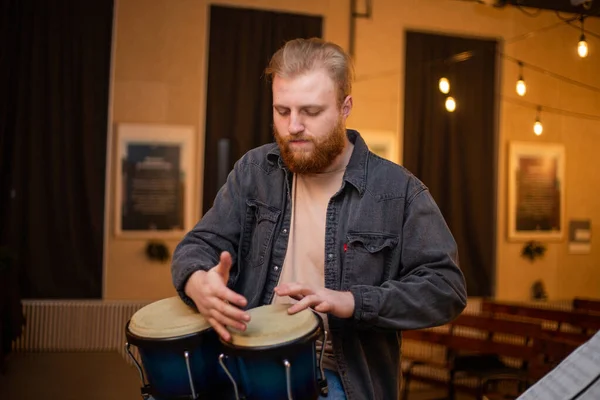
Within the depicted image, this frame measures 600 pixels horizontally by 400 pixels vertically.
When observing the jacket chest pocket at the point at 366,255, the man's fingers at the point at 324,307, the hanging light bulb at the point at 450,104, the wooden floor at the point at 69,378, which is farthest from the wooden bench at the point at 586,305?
the man's fingers at the point at 324,307

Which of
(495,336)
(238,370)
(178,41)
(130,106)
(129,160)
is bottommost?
(495,336)

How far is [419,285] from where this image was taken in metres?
2.02

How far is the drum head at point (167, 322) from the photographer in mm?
1930

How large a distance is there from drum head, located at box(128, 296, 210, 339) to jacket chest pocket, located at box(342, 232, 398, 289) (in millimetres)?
416

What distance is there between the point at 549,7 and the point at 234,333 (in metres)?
8.03

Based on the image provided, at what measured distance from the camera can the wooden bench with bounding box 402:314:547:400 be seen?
6.17 metres

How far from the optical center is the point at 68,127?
7125 mm

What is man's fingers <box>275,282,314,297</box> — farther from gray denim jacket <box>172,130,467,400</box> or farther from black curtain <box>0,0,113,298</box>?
black curtain <box>0,0,113,298</box>

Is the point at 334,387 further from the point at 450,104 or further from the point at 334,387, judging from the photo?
the point at 450,104

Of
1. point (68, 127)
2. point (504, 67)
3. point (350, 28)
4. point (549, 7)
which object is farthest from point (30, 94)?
point (549, 7)

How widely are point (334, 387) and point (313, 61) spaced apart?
0.87m

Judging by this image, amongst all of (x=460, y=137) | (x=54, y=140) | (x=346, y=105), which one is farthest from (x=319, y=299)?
(x=460, y=137)

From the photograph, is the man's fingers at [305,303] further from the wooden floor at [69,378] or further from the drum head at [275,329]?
the wooden floor at [69,378]

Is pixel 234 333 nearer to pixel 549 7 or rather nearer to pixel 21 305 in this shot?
pixel 21 305
